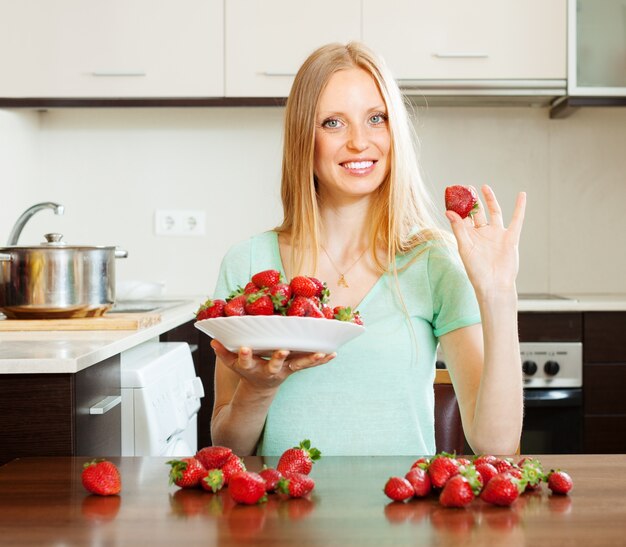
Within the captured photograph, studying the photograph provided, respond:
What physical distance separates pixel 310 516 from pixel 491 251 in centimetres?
53

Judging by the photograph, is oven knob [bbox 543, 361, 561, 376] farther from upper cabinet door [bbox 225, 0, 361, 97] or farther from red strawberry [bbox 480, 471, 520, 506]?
red strawberry [bbox 480, 471, 520, 506]

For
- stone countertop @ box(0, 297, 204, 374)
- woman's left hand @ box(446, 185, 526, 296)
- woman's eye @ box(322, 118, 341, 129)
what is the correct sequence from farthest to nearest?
woman's eye @ box(322, 118, 341, 129) → stone countertop @ box(0, 297, 204, 374) → woman's left hand @ box(446, 185, 526, 296)

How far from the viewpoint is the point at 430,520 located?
829 millimetres

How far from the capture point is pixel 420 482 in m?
0.90

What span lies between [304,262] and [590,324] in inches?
60.8

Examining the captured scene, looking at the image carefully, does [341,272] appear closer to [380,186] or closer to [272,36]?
[380,186]

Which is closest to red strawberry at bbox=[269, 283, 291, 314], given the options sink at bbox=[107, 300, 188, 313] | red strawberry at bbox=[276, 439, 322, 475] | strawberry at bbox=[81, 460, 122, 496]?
red strawberry at bbox=[276, 439, 322, 475]

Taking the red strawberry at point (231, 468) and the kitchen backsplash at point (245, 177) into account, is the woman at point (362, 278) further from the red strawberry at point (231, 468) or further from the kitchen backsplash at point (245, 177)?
the kitchen backsplash at point (245, 177)

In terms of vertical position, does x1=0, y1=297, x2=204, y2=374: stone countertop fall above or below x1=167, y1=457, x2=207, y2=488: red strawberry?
above

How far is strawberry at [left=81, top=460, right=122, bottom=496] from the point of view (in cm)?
93

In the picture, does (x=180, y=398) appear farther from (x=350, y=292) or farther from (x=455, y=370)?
(x=455, y=370)

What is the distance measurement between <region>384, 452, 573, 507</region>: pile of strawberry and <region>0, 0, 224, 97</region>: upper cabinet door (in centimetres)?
233

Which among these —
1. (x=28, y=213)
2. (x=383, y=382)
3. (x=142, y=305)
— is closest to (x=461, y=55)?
(x=142, y=305)

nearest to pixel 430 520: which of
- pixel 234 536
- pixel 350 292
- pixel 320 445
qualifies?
pixel 234 536
